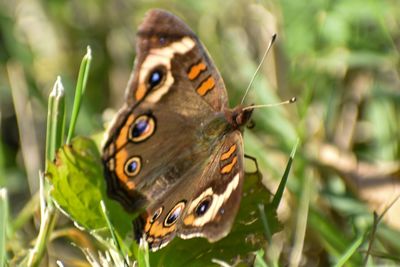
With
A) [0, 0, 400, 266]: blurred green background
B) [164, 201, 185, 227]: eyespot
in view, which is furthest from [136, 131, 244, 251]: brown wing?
[0, 0, 400, 266]: blurred green background

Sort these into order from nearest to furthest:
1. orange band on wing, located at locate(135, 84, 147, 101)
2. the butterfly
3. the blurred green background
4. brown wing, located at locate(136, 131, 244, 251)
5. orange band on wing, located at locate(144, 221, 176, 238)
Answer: brown wing, located at locate(136, 131, 244, 251) → orange band on wing, located at locate(144, 221, 176, 238) → the butterfly → orange band on wing, located at locate(135, 84, 147, 101) → the blurred green background

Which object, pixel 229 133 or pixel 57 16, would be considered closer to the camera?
pixel 229 133

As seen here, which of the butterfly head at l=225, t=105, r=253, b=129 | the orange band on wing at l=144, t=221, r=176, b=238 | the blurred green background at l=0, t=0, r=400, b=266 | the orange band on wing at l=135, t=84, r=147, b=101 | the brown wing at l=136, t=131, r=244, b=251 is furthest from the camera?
the blurred green background at l=0, t=0, r=400, b=266

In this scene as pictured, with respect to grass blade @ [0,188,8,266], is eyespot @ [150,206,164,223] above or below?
below

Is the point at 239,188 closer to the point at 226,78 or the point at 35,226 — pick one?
the point at 35,226

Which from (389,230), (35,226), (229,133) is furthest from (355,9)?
(35,226)

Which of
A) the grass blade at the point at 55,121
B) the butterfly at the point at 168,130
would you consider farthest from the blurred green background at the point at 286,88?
the butterfly at the point at 168,130

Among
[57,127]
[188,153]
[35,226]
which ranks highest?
[57,127]

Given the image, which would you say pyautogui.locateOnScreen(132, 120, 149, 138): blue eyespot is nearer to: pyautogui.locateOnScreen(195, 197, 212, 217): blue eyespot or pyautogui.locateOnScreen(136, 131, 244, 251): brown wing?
pyautogui.locateOnScreen(136, 131, 244, 251): brown wing

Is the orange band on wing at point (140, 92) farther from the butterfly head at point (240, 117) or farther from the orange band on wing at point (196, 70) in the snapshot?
the butterfly head at point (240, 117)
